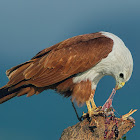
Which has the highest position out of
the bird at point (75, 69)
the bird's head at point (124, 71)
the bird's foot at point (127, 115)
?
the bird at point (75, 69)

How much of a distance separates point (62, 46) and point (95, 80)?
4.20 feet

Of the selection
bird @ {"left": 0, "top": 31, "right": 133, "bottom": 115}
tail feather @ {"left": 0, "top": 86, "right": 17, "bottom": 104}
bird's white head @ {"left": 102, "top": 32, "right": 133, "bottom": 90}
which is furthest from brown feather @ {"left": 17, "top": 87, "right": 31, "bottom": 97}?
bird's white head @ {"left": 102, "top": 32, "right": 133, "bottom": 90}

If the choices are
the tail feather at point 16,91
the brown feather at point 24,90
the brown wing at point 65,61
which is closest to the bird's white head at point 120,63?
the brown wing at point 65,61

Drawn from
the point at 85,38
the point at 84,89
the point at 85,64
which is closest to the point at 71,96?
the point at 84,89

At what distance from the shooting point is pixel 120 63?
617 centimetres

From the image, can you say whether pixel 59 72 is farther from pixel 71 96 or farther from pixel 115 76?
pixel 115 76

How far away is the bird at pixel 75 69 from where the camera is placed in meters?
6.01

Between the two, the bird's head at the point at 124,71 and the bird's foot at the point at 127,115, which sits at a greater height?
the bird's head at the point at 124,71

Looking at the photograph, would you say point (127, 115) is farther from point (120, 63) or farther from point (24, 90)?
point (24, 90)

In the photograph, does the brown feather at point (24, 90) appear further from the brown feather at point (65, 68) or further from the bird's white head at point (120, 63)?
the bird's white head at point (120, 63)

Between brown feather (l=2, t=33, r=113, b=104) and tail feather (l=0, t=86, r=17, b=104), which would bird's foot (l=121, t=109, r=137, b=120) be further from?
tail feather (l=0, t=86, r=17, b=104)

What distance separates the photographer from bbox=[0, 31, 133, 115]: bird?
6008 mm

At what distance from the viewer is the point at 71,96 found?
6309mm

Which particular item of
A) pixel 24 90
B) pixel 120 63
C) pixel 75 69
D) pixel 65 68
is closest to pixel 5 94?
pixel 24 90
